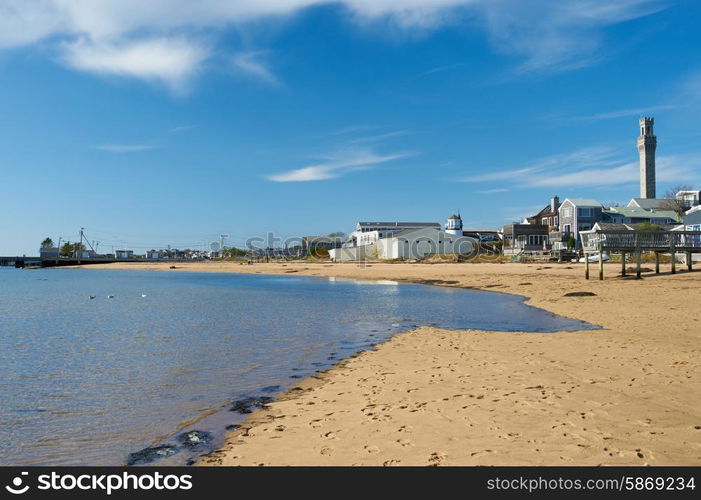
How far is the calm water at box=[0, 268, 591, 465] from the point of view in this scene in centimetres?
823

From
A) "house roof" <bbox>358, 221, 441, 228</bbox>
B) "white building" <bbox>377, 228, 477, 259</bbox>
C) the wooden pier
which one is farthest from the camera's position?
"house roof" <bbox>358, 221, 441, 228</bbox>

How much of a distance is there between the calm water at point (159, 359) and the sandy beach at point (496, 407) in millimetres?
1316

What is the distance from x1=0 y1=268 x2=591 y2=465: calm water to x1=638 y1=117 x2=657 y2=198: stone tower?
4776 inches

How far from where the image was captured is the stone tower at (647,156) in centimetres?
12988

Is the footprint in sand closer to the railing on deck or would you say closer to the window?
the railing on deck

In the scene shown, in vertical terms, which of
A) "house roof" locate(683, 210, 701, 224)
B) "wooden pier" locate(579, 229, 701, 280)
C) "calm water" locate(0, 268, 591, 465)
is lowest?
"calm water" locate(0, 268, 591, 465)

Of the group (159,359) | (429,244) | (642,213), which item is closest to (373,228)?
(429,244)

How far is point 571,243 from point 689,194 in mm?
33789

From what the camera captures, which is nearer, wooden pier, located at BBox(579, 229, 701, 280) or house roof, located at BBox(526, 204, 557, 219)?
wooden pier, located at BBox(579, 229, 701, 280)

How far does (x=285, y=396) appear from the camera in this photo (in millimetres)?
10094

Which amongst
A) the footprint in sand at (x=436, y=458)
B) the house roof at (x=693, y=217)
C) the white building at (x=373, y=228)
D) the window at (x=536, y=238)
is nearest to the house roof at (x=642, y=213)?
the window at (x=536, y=238)

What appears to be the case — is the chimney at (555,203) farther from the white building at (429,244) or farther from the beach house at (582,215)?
the white building at (429,244)

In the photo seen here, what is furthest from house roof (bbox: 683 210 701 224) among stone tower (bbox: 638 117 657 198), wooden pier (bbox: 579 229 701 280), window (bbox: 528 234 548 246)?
stone tower (bbox: 638 117 657 198)
